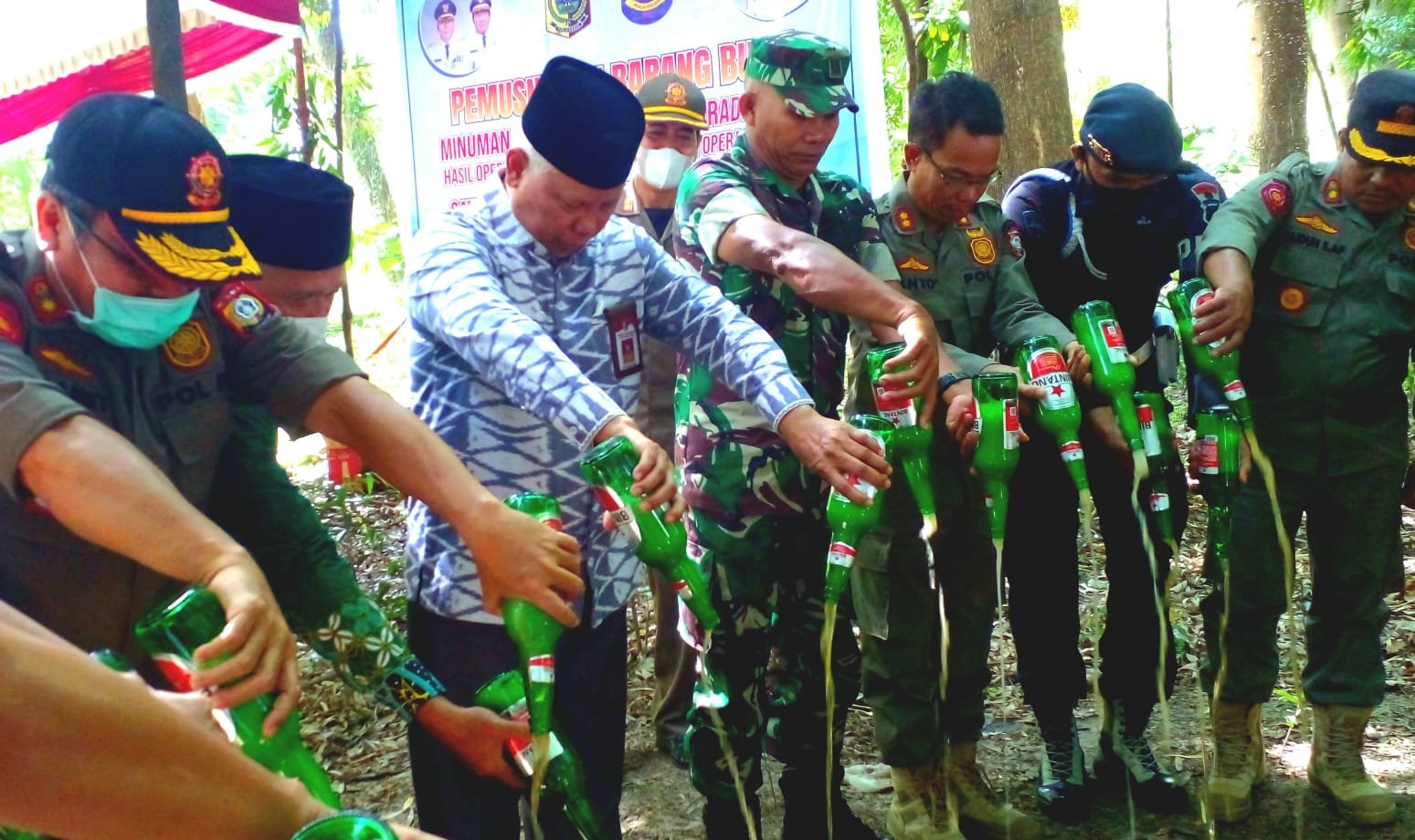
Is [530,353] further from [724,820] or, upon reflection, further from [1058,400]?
[724,820]

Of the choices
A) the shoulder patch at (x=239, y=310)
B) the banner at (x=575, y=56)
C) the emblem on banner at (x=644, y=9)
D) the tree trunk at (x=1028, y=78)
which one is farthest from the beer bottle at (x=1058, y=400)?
the emblem on banner at (x=644, y=9)

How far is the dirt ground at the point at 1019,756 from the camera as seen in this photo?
124 inches

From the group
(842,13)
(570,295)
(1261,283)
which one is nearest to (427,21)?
(842,13)

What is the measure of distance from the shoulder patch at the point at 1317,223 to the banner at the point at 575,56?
1619 mm

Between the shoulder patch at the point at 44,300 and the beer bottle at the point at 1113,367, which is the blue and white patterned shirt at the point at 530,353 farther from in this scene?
the beer bottle at the point at 1113,367

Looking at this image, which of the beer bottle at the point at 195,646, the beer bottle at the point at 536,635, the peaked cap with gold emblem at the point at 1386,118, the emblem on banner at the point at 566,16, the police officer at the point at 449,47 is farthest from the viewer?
the police officer at the point at 449,47

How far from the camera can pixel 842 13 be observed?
169 inches

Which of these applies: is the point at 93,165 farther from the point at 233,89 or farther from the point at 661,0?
the point at 233,89

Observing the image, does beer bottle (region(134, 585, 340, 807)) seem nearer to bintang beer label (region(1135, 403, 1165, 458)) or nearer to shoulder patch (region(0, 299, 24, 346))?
shoulder patch (region(0, 299, 24, 346))

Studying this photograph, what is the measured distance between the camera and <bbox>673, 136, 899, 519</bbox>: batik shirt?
2.64 meters

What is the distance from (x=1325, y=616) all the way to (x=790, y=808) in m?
1.58

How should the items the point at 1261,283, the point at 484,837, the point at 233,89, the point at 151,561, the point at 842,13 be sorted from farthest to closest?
the point at 233,89 → the point at 842,13 → the point at 1261,283 → the point at 484,837 → the point at 151,561

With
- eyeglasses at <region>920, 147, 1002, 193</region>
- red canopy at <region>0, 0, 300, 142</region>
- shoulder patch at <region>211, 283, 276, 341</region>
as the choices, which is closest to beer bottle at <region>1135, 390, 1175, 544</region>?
eyeglasses at <region>920, 147, 1002, 193</region>

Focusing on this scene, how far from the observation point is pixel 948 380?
254cm
